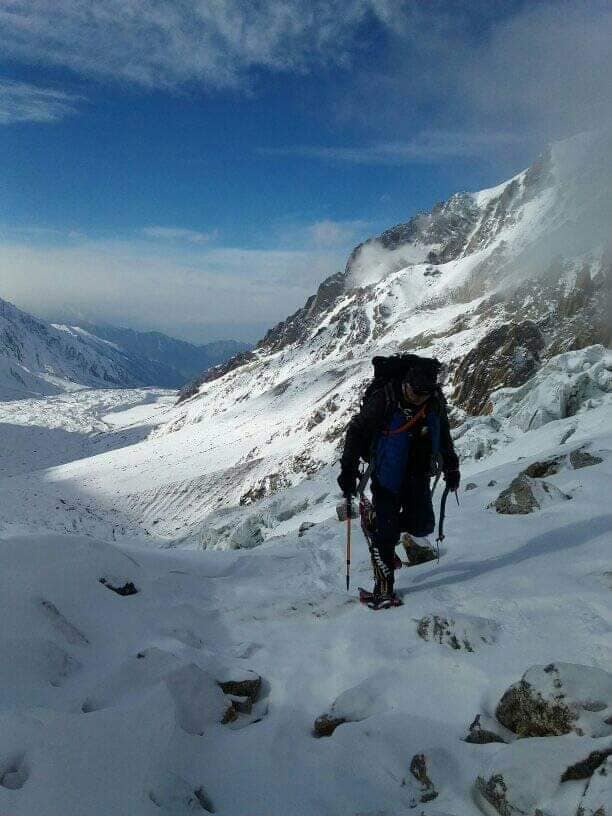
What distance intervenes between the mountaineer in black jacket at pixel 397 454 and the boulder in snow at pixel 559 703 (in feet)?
8.08

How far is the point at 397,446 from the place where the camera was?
6.07 meters

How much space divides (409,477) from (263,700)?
3.02 metres

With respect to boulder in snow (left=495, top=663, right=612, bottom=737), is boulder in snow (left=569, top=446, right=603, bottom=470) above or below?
above

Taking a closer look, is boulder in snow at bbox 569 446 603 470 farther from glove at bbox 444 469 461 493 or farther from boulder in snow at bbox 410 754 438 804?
boulder in snow at bbox 410 754 438 804

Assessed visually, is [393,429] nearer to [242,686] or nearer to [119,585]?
[242,686]

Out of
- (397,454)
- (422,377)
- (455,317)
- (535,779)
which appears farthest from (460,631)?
(455,317)

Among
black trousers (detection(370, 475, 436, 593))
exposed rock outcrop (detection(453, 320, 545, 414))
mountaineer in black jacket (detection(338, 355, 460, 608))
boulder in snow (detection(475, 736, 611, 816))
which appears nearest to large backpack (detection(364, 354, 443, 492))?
mountaineer in black jacket (detection(338, 355, 460, 608))

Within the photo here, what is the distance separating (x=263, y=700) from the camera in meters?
4.57

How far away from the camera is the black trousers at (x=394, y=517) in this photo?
6277mm

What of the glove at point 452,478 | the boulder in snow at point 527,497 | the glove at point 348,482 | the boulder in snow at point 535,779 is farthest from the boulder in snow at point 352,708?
the boulder in snow at point 527,497

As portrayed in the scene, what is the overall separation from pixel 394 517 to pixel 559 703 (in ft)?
9.85

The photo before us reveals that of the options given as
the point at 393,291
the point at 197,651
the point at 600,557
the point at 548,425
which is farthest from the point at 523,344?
the point at 393,291

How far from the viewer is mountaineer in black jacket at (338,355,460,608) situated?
6.02 metres

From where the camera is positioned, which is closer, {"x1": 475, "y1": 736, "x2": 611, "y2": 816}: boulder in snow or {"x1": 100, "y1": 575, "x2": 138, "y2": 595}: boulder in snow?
{"x1": 475, "y1": 736, "x2": 611, "y2": 816}: boulder in snow
